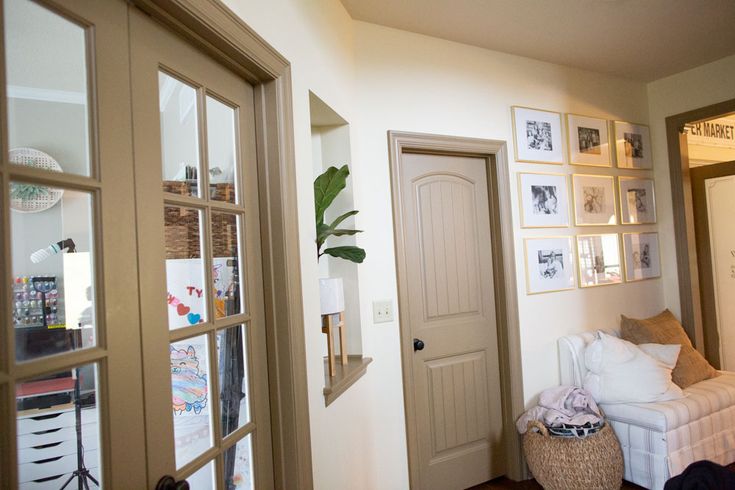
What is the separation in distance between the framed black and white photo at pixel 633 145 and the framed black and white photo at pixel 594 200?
26cm

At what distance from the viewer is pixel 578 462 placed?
7.87 ft

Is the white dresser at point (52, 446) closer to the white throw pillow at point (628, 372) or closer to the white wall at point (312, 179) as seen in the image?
the white wall at point (312, 179)

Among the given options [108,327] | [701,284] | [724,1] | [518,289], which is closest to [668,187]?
[701,284]

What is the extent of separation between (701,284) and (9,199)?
14.4ft

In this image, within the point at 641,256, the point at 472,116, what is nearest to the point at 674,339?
the point at 641,256

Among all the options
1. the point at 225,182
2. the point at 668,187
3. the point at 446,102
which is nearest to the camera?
the point at 225,182

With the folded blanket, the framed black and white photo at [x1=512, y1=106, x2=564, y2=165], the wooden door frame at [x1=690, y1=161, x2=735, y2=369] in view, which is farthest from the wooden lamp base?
the wooden door frame at [x1=690, y1=161, x2=735, y2=369]

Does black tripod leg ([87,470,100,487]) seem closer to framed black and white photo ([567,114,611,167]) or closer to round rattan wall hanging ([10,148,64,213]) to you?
round rattan wall hanging ([10,148,64,213])

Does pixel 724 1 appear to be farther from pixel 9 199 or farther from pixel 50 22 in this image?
pixel 9 199

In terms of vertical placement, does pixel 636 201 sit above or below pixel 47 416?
above

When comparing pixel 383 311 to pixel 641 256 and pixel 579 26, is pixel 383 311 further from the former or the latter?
pixel 641 256

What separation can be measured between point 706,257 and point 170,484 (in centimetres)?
413

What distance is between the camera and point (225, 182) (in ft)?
4.46

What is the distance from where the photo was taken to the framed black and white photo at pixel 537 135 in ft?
9.71
